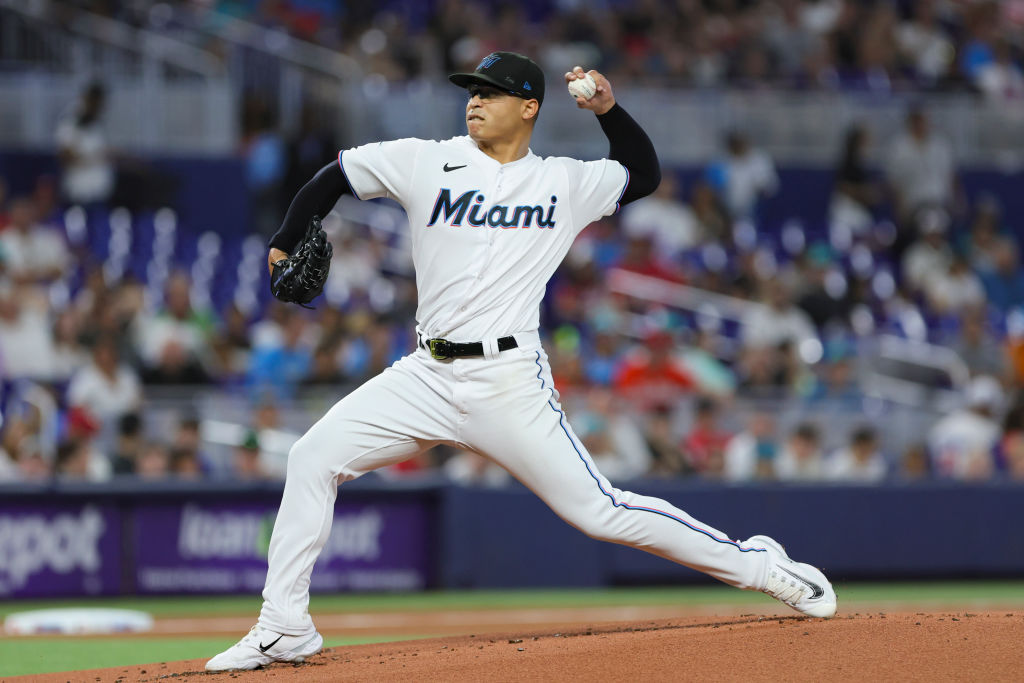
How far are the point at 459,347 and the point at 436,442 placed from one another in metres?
0.37

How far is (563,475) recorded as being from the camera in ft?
17.2

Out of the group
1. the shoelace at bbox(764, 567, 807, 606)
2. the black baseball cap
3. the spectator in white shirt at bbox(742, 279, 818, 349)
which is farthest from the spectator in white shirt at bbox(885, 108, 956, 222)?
the black baseball cap

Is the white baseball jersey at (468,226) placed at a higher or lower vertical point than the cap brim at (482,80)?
lower

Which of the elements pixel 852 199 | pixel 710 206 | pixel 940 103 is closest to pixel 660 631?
pixel 710 206

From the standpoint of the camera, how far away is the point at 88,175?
13.6 meters

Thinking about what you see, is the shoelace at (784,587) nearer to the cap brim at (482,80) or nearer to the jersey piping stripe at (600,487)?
the jersey piping stripe at (600,487)

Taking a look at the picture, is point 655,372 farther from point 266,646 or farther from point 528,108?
point 266,646

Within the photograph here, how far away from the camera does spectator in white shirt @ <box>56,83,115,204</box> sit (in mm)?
13531

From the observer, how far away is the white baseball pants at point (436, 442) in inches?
205

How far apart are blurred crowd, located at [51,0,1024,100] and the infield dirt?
10.4 m

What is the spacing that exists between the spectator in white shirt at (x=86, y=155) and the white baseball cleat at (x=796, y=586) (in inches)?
376

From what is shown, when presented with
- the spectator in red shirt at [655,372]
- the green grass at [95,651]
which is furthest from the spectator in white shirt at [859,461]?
the green grass at [95,651]

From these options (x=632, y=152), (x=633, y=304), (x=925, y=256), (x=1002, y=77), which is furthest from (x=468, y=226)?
(x=1002, y=77)

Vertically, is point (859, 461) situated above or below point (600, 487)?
below
